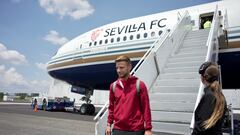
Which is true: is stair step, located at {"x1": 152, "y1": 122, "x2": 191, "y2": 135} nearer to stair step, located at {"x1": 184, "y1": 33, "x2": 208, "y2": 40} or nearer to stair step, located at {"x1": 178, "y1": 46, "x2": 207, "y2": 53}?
stair step, located at {"x1": 178, "y1": 46, "x2": 207, "y2": 53}

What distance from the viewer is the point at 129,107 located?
Result: 10.4ft

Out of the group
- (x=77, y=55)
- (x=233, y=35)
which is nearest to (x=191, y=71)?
(x=233, y=35)

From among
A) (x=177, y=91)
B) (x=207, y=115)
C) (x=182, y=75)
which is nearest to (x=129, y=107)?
(x=207, y=115)

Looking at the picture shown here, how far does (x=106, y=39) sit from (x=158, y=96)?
325 inches

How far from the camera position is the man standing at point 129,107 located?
10.2ft

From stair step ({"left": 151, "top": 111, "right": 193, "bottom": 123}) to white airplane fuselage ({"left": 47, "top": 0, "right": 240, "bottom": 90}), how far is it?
5.21 metres

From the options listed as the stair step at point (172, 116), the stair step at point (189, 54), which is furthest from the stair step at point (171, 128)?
the stair step at point (189, 54)

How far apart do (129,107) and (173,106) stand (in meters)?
2.76

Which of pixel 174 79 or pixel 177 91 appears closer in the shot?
pixel 177 91

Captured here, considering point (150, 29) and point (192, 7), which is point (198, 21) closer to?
point (192, 7)

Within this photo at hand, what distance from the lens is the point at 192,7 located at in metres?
12.0

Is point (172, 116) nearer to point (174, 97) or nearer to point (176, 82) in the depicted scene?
point (174, 97)

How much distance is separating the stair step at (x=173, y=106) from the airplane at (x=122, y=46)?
322 centimetres

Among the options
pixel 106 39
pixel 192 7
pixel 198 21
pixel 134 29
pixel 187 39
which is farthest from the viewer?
pixel 106 39
